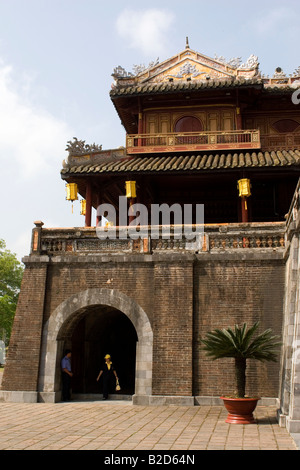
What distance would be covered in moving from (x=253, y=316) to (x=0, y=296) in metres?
26.8

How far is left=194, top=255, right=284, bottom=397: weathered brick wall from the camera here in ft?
39.5

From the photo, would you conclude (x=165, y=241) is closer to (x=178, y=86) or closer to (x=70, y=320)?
(x=70, y=320)

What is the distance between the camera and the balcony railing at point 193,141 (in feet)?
55.0

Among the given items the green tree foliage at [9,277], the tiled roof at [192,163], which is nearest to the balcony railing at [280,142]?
the tiled roof at [192,163]

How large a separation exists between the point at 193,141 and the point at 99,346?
814cm

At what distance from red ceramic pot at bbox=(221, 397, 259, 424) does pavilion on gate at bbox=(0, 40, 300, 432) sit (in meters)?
0.65

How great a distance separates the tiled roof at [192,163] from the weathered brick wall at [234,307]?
12.1 ft

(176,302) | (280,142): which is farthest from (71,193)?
(280,142)

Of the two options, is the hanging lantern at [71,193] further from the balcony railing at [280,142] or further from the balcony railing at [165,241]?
the balcony railing at [280,142]

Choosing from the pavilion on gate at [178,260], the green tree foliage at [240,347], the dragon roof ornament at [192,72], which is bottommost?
the green tree foliage at [240,347]

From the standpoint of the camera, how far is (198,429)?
8820mm

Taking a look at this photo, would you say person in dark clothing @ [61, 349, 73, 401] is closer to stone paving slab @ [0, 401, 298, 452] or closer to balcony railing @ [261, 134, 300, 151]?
stone paving slab @ [0, 401, 298, 452]

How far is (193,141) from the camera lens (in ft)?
57.1
